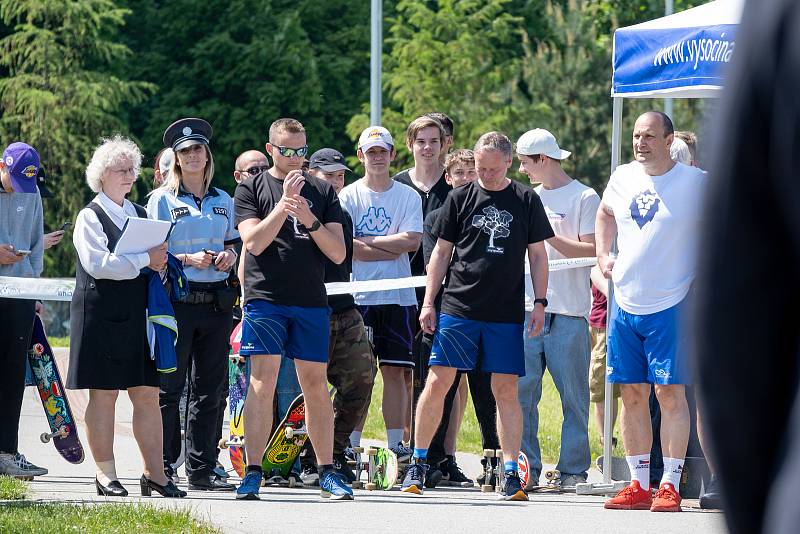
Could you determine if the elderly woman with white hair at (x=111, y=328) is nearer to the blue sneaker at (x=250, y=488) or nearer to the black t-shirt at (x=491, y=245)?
the blue sneaker at (x=250, y=488)

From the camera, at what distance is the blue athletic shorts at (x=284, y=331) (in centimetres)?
782

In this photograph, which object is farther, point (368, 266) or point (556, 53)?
point (556, 53)

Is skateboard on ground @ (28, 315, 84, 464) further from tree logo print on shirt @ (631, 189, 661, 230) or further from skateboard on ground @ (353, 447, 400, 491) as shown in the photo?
tree logo print on shirt @ (631, 189, 661, 230)

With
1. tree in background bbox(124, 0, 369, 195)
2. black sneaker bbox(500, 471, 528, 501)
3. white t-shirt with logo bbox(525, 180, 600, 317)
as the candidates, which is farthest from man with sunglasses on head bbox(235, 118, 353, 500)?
tree in background bbox(124, 0, 369, 195)

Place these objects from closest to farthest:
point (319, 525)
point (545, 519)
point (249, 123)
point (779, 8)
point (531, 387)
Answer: point (779, 8), point (319, 525), point (545, 519), point (531, 387), point (249, 123)

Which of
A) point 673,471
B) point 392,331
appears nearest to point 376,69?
point 392,331

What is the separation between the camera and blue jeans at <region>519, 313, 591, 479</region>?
9.00 m

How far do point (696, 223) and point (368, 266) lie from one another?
8.31m

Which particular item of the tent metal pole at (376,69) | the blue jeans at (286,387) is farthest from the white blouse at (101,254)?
the tent metal pole at (376,69)

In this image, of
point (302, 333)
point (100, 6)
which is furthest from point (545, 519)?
point (100, 6)

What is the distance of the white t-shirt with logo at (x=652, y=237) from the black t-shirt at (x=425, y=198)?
196 centimetres

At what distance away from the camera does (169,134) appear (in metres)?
8.69

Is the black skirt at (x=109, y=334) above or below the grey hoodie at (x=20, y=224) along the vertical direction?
below

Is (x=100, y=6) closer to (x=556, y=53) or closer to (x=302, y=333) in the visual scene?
(x=556, y=53)
